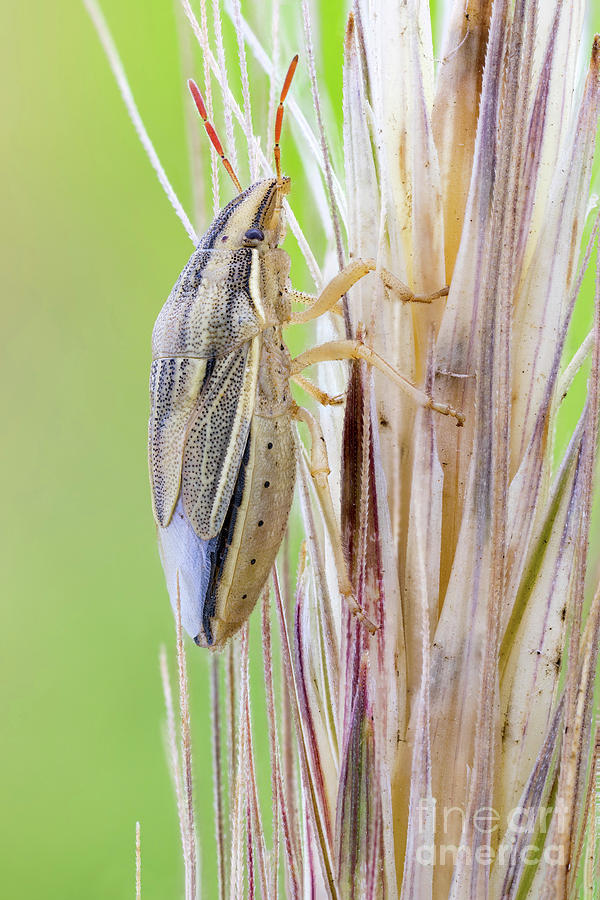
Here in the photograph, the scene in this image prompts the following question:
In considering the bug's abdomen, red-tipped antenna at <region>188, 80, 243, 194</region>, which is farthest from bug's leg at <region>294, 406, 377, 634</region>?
red-tipped antenna at <region>188, 80, 243, 194</region>

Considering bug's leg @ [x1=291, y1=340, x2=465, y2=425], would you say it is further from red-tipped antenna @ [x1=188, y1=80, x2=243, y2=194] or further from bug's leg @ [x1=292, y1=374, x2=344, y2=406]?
red-tipped antenna @ [x1=188, y1=80, x2=243, y2=194]

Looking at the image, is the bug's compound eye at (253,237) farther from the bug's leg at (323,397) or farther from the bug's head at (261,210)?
the bug's leg at (323,397)

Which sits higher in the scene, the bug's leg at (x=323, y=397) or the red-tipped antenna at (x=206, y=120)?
the red-tipped antenna at (x=206, y=120)

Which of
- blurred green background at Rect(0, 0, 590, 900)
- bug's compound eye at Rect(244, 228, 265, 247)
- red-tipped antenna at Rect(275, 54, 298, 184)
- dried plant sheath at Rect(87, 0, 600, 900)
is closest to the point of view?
dried plant sheath at Rect(87, 0, 600, 900)

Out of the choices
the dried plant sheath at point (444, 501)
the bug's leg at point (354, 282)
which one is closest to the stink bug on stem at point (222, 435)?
the bug's leg at point (354, 282)

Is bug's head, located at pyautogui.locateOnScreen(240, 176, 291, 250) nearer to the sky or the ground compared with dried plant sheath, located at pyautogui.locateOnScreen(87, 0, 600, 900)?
nearer to the sky

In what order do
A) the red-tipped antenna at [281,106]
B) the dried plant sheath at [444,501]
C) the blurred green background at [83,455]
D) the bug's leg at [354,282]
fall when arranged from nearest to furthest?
the dried plant sheath at [444,501] → the bug's leg at [354,282] → the red-tipped antenna at [281,106] → the blurred green background at [83,455]
